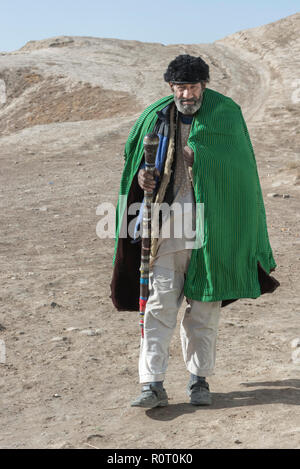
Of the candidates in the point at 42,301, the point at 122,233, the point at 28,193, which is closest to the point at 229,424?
the point at 122,233

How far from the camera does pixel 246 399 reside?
4.16m

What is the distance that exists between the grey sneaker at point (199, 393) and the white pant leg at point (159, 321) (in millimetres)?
199

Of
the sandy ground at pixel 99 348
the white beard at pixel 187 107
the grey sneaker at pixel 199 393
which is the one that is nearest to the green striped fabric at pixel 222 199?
the white beard at pixel 187 107

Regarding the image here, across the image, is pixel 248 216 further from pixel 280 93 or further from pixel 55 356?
pixel 280 93

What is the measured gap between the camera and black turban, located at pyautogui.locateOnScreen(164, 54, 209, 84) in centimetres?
397

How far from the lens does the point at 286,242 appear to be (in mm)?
8266

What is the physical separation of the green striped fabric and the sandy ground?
2.23 ft

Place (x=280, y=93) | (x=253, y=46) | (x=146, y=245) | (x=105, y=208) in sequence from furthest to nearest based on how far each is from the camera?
(x=253, y=46) → (x=280, y=93) → (x=105, y=208) → (x=146, y=245)

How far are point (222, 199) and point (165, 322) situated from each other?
0.75 m

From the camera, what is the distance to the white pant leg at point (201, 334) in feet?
13.5

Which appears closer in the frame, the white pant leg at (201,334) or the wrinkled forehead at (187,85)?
the wrinkled forehead at (187,85)

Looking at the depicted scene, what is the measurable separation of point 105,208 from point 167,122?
6.36 meters

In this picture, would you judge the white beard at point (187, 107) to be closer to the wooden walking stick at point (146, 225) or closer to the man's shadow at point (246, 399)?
the wooden walking stick at point (146, 225)

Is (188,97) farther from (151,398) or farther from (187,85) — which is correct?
(151,398)
